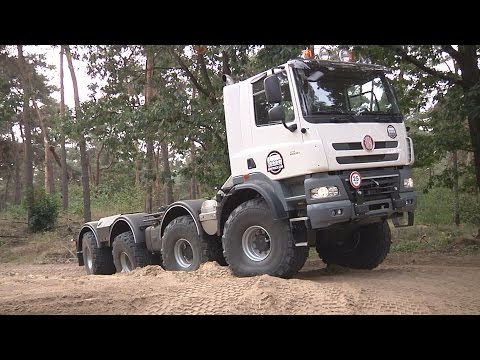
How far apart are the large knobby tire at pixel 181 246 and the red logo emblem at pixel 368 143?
3.10 m

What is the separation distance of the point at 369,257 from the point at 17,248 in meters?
15.0

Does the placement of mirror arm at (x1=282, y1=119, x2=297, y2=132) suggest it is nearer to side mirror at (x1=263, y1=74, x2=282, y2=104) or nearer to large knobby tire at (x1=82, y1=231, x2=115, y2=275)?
side mirror at (x1=263, y1=74, x2=282, y2=104)

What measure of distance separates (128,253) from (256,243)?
355 cm

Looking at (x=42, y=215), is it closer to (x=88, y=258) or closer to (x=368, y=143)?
(x=88, y=258)

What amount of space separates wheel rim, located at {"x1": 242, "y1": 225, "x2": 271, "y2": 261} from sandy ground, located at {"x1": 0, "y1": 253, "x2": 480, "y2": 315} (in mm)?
503

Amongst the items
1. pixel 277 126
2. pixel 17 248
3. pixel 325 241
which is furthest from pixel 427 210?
pixel 17 248

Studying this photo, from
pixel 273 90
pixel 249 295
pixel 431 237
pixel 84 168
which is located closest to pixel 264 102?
pixel 273 90

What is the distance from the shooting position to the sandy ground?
5.24m

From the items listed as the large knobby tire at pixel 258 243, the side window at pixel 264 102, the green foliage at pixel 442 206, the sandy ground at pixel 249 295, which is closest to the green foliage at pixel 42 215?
the sandy ground at pixel 249 295

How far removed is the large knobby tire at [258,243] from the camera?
6711 millimetres

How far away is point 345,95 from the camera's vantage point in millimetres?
7125

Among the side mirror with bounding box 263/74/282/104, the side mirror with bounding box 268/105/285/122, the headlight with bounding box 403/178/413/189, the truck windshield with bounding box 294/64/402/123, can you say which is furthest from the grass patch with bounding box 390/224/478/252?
the side mirror with bounding box 263/74/282/104

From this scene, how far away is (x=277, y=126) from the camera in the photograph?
6.98 metres

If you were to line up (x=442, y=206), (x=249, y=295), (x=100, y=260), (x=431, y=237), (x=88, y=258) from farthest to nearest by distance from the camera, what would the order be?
1. (x=442, y=206)
2. (x=431, y=237)
3. (x=88, y=258)
4. (x=100, y=260)
5. (x=249, y=295)
